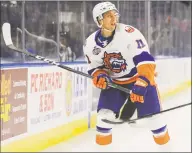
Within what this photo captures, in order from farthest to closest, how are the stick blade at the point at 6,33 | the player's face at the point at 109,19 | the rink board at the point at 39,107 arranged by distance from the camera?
1. the rink board at the point at 39,107
2. the stick blade at the point at 6,33
3. the player's face at the point at 109,19

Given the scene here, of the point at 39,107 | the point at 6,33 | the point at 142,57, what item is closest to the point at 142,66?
the point at 142,57

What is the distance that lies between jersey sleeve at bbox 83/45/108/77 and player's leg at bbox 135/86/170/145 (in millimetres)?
102

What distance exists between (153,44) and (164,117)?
0.55 ft

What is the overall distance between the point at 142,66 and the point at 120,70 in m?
0.06

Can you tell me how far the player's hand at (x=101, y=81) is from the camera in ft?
2.89

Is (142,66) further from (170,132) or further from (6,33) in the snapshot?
(6,33)

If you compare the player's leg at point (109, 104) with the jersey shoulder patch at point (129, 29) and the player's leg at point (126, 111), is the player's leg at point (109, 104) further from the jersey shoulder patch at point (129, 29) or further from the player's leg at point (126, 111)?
the jersey shoulder patch at point (129, 29)

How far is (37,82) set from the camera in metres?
2.37

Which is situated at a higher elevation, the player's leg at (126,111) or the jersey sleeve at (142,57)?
the jersey sleeve at (142,57)

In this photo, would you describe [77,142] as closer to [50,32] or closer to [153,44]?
[50,32]

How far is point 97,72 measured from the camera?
91cm

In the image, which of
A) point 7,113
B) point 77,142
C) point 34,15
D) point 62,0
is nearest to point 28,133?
point 7,113

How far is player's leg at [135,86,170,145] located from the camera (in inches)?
34.8

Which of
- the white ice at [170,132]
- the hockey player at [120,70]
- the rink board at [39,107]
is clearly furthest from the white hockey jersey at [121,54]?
the rink board at [39,107]
